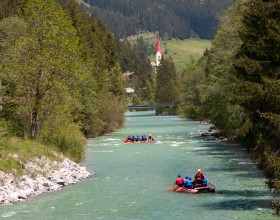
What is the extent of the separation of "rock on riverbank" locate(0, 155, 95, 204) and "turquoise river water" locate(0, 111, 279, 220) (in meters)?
0.72

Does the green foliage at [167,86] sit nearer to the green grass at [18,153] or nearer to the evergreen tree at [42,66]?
the evergreen tree at [42,66]

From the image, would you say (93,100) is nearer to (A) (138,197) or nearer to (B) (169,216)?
(A) (138,197)

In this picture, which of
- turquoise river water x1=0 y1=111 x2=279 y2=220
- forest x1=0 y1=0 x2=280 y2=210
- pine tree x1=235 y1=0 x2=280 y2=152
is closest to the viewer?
pine tree x1=235 y1=0 x2=280 y2=152

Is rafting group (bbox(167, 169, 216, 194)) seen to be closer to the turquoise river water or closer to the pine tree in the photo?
the turquoise river water

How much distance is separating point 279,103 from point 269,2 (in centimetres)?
625

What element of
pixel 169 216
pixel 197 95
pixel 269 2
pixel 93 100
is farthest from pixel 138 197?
pixel 197 95

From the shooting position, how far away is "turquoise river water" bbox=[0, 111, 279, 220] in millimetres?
23016

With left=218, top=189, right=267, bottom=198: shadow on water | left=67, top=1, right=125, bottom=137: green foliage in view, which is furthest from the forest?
left=218, top=189, right=267, bottom=198: shadow on water

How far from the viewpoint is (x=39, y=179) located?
1161 inches

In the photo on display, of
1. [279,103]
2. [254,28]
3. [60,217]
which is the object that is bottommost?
[60,217]

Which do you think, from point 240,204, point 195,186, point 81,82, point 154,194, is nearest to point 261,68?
point 240,204

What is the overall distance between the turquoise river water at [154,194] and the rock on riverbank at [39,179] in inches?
28.5

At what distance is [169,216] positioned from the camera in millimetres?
22625

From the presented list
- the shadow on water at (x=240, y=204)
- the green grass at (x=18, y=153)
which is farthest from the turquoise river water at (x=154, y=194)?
the green grass at (x=18, y=153)
